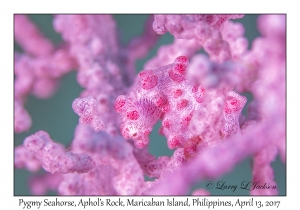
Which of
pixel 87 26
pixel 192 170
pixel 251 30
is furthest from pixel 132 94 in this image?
pixel 251 30

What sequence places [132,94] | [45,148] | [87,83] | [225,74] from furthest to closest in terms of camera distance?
[87,83]
[132,94]
[45,148]
[225,74]

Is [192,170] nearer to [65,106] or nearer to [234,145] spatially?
[234,145]

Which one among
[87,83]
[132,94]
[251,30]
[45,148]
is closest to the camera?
[45,148]

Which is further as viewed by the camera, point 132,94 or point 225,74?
point 132,94

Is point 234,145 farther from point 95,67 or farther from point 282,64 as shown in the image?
point 95,67
